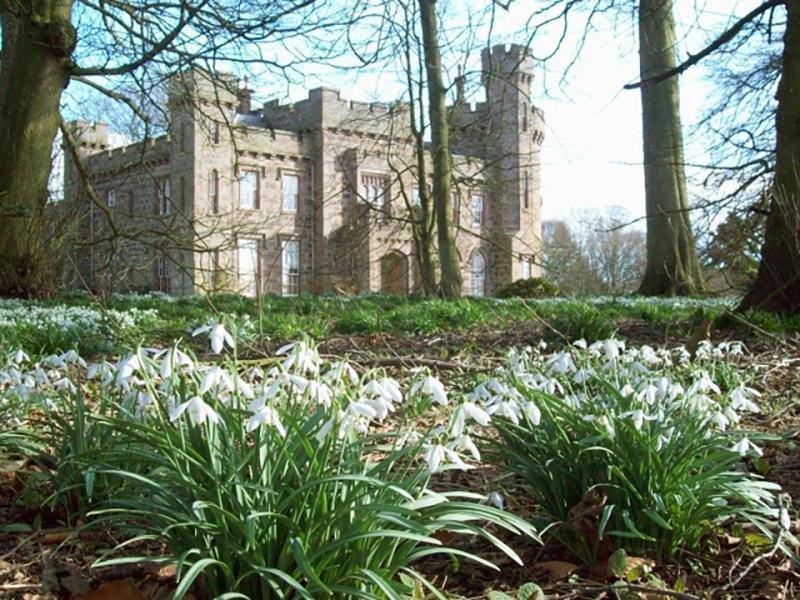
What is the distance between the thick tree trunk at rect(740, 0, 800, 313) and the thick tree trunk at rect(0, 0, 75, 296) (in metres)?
8.08

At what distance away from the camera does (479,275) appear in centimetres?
→ 3525

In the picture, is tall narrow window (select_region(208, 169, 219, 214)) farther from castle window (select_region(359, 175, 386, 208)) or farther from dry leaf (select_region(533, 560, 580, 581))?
dry leaf (select_region(533, 560, 580, 581))

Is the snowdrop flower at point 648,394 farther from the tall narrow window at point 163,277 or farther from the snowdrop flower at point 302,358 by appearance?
the tall narrow window at point 163,277

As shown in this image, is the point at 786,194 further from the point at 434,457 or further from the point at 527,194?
the point at 527,194

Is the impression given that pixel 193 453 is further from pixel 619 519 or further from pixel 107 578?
pixel 619 519

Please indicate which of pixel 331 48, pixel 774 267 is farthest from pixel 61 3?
pixel 774 267

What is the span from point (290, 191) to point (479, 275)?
903 cm

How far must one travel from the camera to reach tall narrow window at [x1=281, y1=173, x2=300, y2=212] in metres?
31.5

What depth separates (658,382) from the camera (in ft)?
8.20

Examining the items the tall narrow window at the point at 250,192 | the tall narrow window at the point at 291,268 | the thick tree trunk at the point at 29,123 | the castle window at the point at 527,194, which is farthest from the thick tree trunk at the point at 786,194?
the castle window at the point at 527,194

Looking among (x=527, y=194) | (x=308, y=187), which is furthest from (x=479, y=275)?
(x=308, y=187)

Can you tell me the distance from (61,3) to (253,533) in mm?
9972

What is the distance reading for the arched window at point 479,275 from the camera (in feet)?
116

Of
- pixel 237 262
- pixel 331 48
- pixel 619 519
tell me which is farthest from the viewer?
pixel 237 262
